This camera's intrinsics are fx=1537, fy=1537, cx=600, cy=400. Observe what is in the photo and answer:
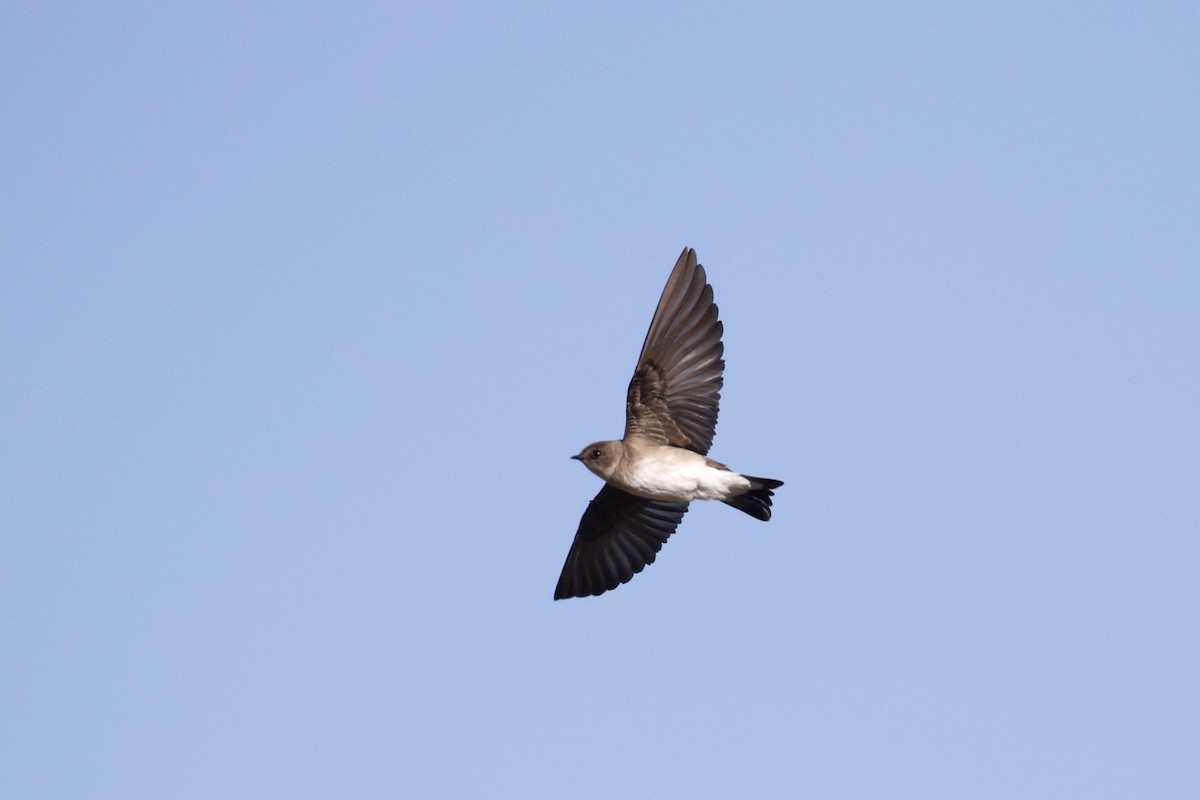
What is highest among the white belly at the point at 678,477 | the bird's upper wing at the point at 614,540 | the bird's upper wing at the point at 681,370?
the bird's upper wing at the point at 681,370

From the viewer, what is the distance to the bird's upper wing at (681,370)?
13.6 metres

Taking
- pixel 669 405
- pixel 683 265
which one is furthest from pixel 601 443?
pixel 683 265

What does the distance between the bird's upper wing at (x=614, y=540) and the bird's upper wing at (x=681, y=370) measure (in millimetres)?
1602

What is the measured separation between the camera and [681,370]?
13.8m

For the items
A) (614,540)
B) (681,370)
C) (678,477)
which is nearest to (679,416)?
(681,370)

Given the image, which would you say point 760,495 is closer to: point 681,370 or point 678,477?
point 678,477

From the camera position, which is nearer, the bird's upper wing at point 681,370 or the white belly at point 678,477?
the white belly at point 678,477

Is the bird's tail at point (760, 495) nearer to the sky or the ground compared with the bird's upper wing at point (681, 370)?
nearer to the ground

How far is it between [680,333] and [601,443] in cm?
121

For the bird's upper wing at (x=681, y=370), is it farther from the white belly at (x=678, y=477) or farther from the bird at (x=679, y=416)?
the white belly at (x=678, y=477)

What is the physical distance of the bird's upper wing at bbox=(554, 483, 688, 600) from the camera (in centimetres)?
1531

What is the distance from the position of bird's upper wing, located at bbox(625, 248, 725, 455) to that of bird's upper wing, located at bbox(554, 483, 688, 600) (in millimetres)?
1602

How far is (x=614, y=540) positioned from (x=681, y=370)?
246 cm

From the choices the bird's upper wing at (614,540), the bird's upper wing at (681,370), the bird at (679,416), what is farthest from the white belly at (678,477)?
the bird's upper wing at (614,540)
